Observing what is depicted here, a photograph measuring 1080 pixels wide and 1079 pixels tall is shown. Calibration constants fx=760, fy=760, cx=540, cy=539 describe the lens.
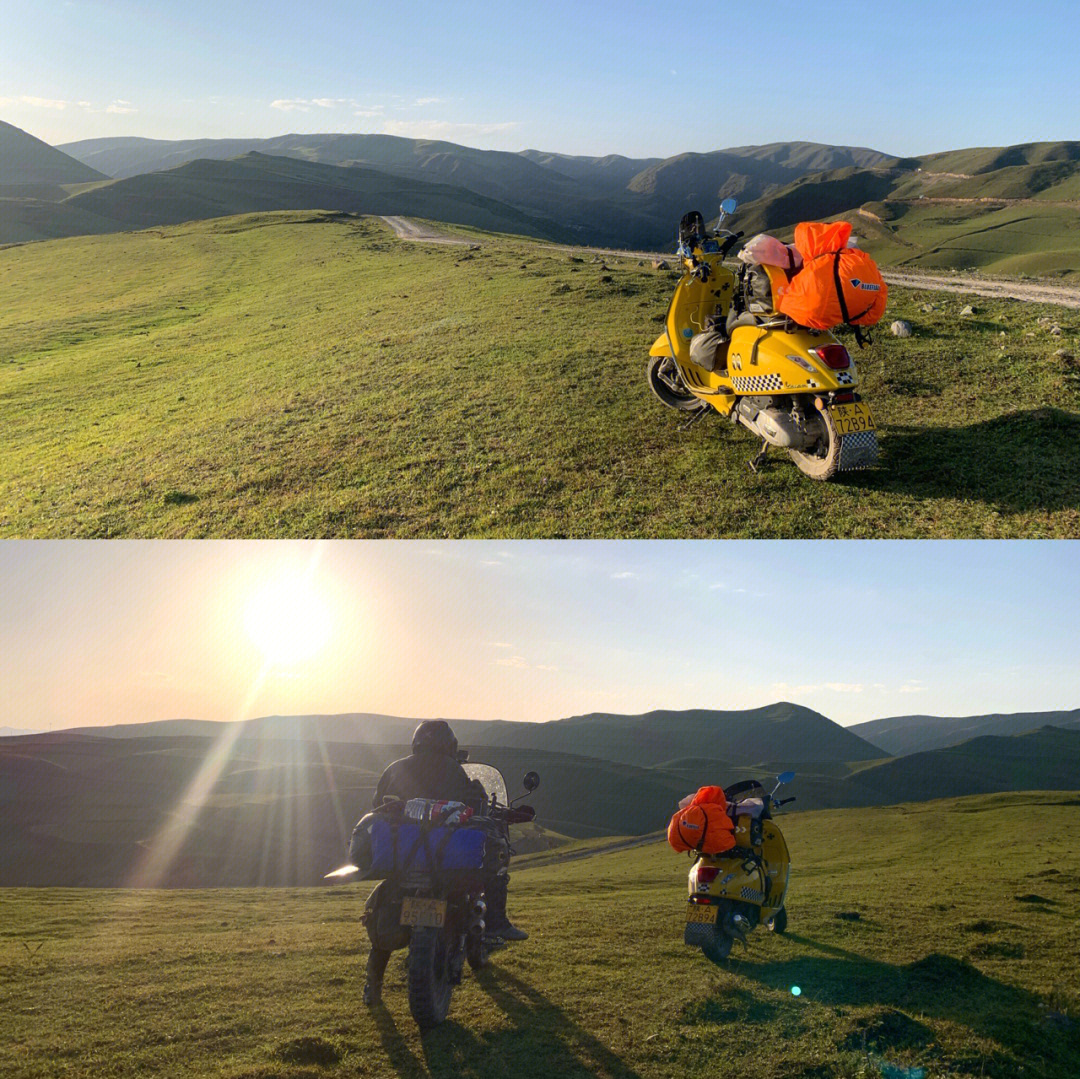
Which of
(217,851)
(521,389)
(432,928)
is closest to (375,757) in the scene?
(217,851)

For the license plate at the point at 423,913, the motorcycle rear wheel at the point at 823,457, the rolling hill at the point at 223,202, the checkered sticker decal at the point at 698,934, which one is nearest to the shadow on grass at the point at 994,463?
the motorcycle rear wheel at the point at 823,457

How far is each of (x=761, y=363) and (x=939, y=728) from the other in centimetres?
10399

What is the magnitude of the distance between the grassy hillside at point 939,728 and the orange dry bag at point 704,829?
8181 cm

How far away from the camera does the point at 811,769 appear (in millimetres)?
57219

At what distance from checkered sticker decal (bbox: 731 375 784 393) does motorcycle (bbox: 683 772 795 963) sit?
187 inches

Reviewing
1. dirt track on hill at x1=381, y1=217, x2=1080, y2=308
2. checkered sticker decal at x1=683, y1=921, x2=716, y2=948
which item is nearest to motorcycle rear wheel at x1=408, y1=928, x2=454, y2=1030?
checkered sticker decal at x1=683, y1=921, x2=716, y2=948

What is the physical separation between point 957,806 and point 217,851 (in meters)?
24.2

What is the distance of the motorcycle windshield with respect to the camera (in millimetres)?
8453

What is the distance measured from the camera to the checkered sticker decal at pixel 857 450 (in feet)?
31.1

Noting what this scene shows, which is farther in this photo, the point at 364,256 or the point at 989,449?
the point at 364,256

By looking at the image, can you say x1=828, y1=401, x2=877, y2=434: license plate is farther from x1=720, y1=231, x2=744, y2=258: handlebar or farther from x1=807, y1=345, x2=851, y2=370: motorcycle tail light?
x1=720, y1=231, x2=744, y2=258: handlebar

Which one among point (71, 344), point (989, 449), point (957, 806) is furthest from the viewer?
point (71, 344)

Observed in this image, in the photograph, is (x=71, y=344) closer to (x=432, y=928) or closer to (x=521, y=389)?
(x=521, y=389)

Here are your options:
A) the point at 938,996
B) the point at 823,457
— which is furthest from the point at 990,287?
the point at 938,996
